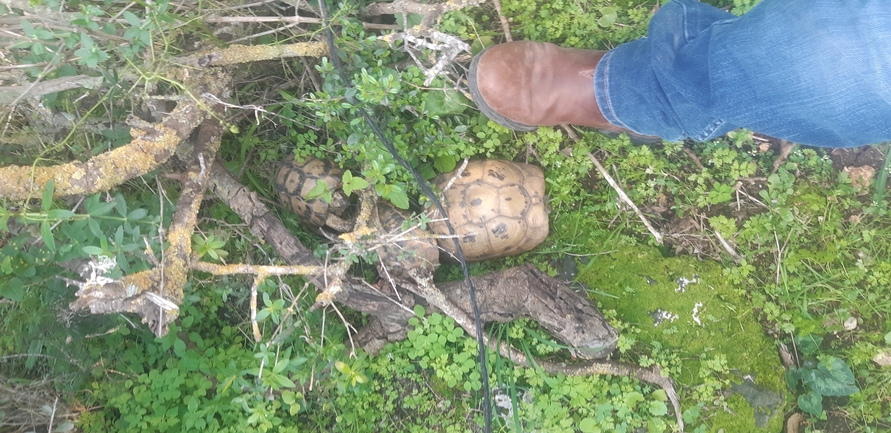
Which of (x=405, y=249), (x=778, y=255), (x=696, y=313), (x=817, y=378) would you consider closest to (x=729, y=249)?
(x=778, y=255)

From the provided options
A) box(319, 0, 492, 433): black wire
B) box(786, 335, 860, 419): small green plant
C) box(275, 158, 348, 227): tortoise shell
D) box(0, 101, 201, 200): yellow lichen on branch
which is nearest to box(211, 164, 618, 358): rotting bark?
box(319, 0, 492, 433): black wire

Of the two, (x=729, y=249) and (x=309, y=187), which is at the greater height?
(x=309, y=187)

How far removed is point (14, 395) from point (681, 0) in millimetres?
3403

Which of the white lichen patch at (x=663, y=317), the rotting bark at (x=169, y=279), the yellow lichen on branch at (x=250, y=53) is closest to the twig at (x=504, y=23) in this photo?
the yellow lichen on branch at (x=250, y=53)

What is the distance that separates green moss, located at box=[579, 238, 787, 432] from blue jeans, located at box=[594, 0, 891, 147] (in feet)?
3.02

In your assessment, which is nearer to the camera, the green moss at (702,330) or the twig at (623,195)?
the green moss at (702,330)

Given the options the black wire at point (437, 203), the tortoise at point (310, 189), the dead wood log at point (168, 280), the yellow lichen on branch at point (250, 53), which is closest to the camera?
the dead wood log at point (168, 280)

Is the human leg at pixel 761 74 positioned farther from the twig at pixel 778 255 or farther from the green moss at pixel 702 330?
the twig at pixel 778 255

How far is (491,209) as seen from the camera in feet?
9.09

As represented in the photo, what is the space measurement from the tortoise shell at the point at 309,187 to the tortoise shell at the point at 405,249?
244mm

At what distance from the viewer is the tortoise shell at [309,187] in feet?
8.95

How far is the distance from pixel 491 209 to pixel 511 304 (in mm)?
502

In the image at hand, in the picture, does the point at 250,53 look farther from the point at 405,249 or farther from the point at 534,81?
the point at 534,81

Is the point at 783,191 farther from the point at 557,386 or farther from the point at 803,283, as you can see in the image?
the point at 557,386
